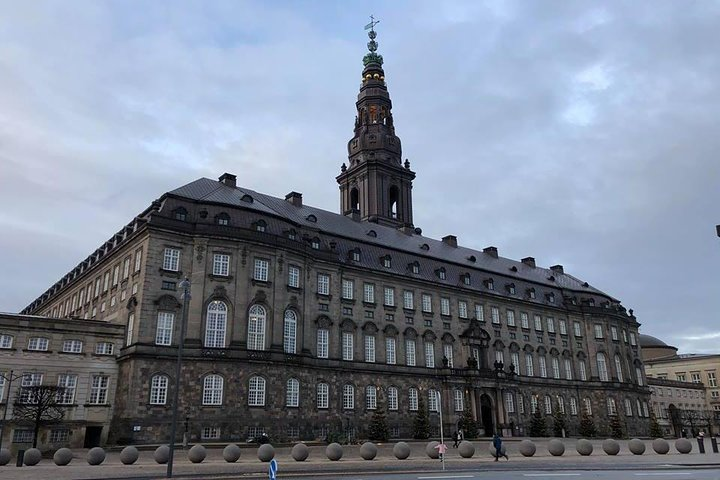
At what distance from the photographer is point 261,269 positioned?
54.1m

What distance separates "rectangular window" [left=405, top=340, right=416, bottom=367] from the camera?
66.3 m

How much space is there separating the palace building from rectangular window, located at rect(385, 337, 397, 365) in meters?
0.21

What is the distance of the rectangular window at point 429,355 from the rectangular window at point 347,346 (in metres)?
11.0

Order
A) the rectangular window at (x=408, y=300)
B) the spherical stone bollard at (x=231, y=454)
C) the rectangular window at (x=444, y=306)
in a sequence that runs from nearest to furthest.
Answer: the spherical stone bollard at (x=231, y=454)
the rectangular window at (x=408, y=300)
the rectangular window at (x=444, y=306)

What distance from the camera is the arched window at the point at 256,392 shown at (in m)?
49.8

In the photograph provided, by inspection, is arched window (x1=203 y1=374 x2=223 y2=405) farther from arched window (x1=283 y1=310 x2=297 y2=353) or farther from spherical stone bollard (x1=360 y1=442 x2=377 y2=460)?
spherical stone bollard (x1=360 y1=442 x2=377 y2=460)

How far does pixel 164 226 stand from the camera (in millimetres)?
50656

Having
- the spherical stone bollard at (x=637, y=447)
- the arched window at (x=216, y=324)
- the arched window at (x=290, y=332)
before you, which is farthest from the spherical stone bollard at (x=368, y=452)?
the arched window at (x=290, y=332)

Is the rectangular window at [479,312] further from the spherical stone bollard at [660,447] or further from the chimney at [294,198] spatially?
the spherical stone bollard at [660,447]

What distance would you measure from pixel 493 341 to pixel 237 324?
37.0 metres

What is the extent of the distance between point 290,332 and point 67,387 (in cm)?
1841

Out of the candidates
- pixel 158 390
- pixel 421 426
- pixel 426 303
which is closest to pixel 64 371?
pixel 158 390

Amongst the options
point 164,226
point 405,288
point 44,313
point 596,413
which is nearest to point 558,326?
point 596,413

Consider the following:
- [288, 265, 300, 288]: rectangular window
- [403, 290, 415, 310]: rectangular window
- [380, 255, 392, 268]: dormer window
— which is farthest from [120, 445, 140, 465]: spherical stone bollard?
[403, 290, 415, 310]: rectangular window
